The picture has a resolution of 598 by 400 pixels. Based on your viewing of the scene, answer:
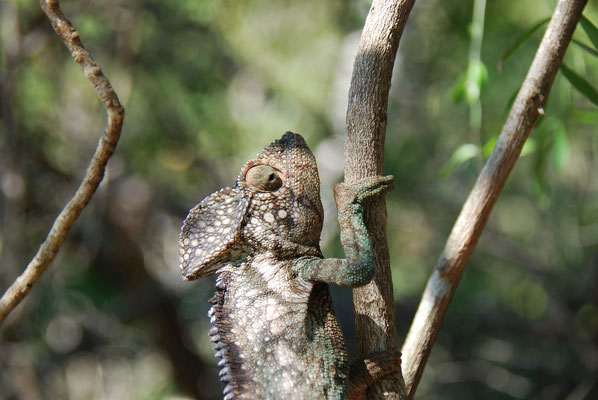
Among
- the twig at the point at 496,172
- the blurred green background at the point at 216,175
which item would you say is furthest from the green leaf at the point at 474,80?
the blurred green background at the point at 216,175

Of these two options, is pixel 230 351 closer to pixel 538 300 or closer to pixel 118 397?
pixel 118 397

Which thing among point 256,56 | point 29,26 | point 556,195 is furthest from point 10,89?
point 556,195

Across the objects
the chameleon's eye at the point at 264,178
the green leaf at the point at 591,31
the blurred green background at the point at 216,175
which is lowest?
the chameleon's eye at the point at 264,178

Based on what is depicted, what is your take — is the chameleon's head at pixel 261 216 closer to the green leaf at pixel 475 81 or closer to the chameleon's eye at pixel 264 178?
the chameleon's eye at pixel 264 178

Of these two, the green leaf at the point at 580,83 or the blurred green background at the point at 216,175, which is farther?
the blurred green background at the point at 216,175

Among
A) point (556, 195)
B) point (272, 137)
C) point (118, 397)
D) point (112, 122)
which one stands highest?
point (272, 137)

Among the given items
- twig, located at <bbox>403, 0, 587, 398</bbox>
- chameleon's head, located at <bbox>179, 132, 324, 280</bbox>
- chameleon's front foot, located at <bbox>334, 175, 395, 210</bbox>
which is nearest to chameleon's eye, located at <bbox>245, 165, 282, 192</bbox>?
chameleon's head, located at <bbox>179, 132, 324, 280</bbox>
